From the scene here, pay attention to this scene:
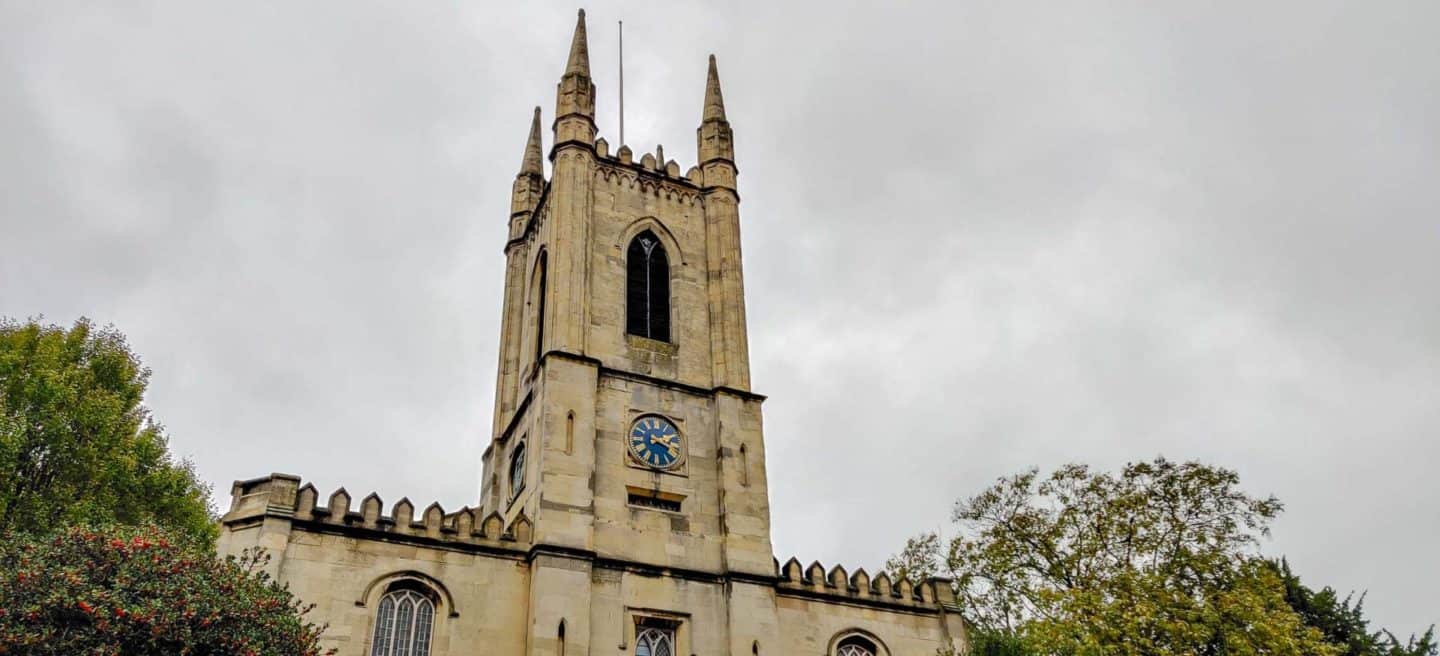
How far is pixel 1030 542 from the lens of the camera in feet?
108

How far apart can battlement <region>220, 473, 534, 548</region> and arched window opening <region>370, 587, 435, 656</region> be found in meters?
1.38

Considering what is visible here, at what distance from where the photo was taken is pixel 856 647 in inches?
1085

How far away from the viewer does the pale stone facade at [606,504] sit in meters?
23.5

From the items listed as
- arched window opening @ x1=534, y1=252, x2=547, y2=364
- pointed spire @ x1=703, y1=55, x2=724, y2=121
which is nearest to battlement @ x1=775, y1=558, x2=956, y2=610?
arched window opening @ x1=534, y1=252, x2=547, y2=364

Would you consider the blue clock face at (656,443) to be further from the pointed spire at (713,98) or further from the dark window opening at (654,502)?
the pointed spire at (713,98)

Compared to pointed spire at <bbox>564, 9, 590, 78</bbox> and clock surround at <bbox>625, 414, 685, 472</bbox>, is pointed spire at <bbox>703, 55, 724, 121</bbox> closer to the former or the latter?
pointed spire at <bbox>564, 9, 590, 78</bbox>

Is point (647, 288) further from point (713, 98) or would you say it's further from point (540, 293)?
point (713, 98)

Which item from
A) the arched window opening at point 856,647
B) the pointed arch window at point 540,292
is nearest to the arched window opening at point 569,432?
the pointed arch window at point 540,292

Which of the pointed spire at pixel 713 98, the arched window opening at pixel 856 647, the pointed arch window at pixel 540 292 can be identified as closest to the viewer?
the arched window opening at pixel 856 647

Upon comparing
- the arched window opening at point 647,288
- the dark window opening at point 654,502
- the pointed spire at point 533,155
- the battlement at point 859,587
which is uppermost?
the pointed spire at point 533,155

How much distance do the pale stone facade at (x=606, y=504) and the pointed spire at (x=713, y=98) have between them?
8.26 feet

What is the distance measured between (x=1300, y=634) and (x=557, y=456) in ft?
63.8

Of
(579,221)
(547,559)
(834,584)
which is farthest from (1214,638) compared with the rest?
(579,221)

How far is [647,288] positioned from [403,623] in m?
→ 12.9
